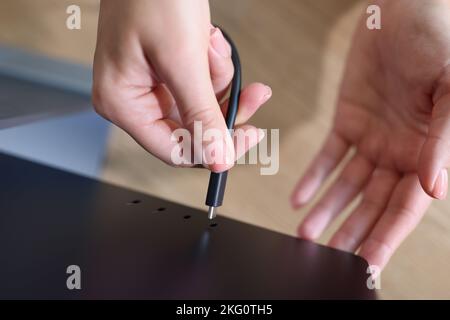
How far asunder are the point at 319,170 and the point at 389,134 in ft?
0.27

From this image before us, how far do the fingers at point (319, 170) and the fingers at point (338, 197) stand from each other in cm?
2

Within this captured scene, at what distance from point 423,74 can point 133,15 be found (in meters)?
0.24

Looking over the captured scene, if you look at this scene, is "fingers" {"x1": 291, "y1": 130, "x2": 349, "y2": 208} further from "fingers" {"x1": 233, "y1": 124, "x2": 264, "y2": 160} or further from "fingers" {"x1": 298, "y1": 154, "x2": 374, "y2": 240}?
"fingers" {"x1": 233, "y1": 124, "x2": 264, "y2": 160}

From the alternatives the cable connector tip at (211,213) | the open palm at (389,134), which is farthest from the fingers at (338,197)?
the cable connector tip at (211,213)

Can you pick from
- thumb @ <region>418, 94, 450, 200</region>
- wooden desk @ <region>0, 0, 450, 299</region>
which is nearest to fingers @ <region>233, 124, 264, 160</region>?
thumb @ <region>418, 94, 450, 200</region>

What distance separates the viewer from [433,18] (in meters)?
0.41

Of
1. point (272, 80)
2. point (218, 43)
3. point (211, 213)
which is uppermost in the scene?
point (272, 80)

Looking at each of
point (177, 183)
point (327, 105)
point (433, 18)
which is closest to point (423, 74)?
point (433, 18)

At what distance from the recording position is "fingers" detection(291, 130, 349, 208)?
0.53m

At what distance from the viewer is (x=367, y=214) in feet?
1.53

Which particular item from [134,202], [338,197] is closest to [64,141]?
[134,202]

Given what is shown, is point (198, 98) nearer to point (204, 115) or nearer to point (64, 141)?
point (204, 115)
